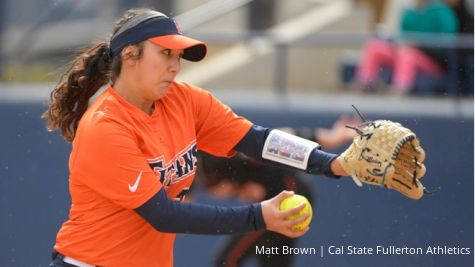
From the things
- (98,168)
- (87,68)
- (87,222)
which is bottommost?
(87,222)

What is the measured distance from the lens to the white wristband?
419 centimetres

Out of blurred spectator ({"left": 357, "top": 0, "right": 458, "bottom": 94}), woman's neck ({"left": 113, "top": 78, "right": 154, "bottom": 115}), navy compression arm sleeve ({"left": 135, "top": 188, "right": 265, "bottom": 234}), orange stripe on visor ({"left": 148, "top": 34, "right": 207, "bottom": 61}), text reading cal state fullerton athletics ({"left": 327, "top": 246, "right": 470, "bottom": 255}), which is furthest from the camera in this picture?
blurred spectator ({"left": 357, "top": 0, "right": 458, "bottom": 94})

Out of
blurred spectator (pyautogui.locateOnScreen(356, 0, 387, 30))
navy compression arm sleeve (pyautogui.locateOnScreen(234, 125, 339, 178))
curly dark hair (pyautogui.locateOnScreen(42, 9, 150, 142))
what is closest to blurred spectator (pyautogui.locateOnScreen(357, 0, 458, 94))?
blurred spectator (pyautogui.locateOnScreen(356, 0, 387, 30))

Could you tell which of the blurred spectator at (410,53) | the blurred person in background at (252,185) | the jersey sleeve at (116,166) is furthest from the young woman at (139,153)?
the blurred spectator at (410,53)

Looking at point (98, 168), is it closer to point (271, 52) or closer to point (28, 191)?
point (28, 191)

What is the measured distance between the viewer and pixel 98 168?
12.0ft

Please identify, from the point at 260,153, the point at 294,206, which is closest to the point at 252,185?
the point at 260,153

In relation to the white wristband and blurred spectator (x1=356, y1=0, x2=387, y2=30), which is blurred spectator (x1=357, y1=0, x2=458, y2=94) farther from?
the white wristband

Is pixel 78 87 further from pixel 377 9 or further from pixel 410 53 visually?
pixel 377 9

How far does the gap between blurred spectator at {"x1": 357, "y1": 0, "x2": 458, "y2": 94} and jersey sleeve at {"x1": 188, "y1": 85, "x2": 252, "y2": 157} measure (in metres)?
3.26

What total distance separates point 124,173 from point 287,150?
0.86 meters

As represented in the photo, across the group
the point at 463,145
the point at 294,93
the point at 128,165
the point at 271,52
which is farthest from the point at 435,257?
the point at 128,165

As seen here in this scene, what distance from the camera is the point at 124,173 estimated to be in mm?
3646

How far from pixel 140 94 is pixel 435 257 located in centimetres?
325
